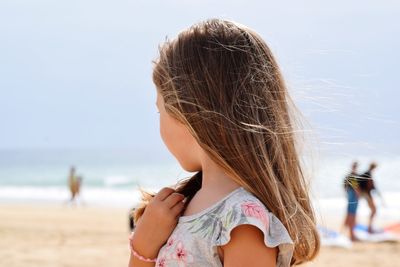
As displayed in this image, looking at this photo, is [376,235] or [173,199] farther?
[376,235]

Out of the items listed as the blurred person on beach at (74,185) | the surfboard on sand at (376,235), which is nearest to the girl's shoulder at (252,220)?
the surfboard on sand at (376,235)

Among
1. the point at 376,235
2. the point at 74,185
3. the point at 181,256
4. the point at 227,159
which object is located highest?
the point at 227,159

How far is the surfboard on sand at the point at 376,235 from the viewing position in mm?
10867

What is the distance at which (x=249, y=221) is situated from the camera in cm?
148

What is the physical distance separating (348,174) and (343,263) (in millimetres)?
6247

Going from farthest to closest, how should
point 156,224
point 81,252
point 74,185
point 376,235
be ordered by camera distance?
1. point 74,185
2. point 376,235
3. point 81,252
4. point 156,224

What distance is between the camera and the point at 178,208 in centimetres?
168

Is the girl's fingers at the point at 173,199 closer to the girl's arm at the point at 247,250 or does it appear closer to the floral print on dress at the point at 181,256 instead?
the floral print on dress at the point at 181,256

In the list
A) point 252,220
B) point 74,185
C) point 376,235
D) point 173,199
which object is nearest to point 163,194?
point 173,199

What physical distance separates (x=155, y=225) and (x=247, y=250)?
30 centimetres

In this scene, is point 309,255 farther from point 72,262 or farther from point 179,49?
point 72,262

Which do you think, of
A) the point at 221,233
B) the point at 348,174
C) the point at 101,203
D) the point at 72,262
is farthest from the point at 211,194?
the point at 101,203

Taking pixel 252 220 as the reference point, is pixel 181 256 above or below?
below

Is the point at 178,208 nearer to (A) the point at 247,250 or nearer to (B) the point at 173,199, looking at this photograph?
(B) the point at 173,199
